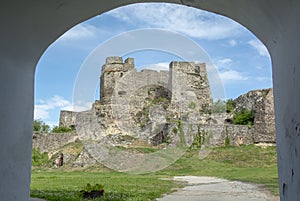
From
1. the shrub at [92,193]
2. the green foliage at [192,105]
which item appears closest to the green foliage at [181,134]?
the green foliage at [192,105]

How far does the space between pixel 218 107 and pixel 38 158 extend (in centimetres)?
1523

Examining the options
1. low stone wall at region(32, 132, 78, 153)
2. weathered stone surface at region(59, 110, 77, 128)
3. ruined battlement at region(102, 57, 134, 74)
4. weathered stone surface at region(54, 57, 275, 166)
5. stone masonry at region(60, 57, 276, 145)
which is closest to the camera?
low stone wall at region(32, 132, 78, 153)

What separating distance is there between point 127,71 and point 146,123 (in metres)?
5.56

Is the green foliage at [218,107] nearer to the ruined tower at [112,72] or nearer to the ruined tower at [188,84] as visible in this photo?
the ruined tower at [188,84]

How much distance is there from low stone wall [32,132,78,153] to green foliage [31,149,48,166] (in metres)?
0.44

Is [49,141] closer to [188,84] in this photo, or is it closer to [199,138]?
[199,138]

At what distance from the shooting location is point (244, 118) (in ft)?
88.9


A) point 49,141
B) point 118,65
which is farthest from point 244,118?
point 49,141

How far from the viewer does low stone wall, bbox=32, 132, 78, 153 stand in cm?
2386

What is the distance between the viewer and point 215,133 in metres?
24.5

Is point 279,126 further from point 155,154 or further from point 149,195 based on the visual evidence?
point 155,154

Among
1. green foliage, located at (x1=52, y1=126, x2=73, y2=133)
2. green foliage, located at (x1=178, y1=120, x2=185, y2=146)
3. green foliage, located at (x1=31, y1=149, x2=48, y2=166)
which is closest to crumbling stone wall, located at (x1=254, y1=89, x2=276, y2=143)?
green foliage, located at (x1=178, y1=120, x2=185, y2=146)

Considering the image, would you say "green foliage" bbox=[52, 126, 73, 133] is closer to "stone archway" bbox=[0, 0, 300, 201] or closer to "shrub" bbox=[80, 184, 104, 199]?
"shrub" bbox=[80, 184, 104, 199]

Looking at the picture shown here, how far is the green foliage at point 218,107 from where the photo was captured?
1150 inches
